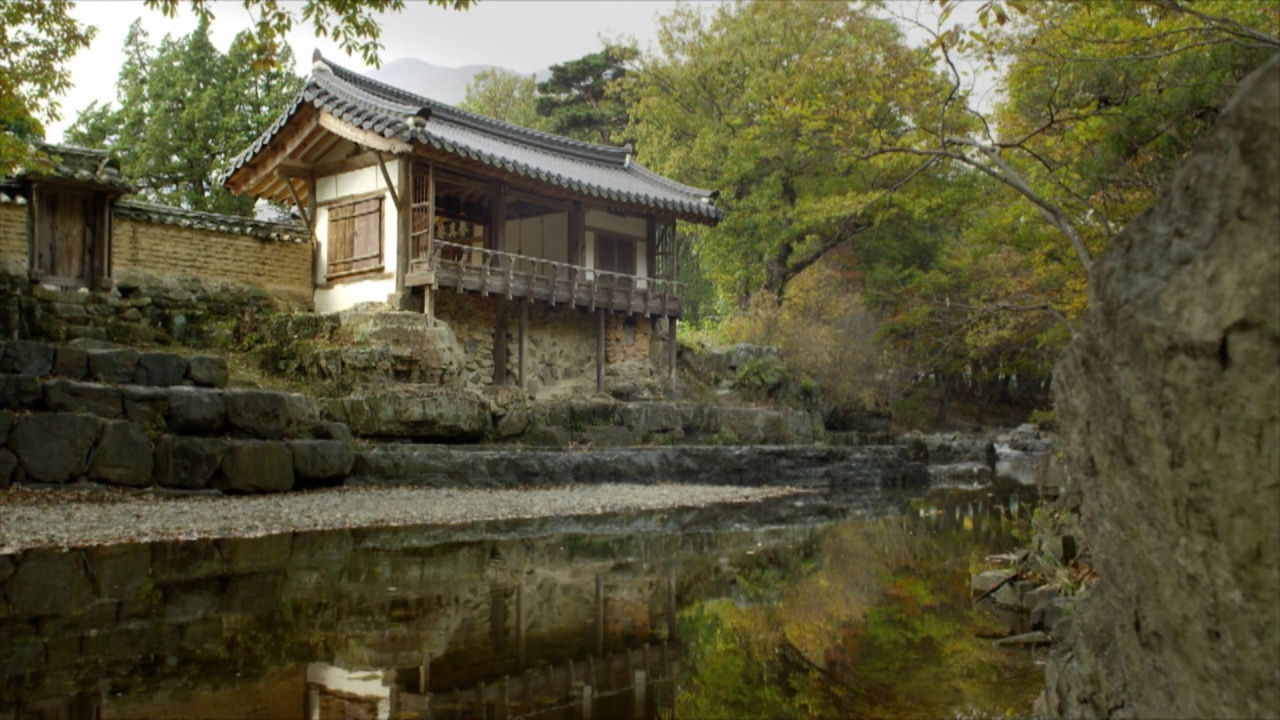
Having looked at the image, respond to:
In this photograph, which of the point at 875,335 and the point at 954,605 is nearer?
the point at 954,605

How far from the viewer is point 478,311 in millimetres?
21547

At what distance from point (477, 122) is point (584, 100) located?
1822cm

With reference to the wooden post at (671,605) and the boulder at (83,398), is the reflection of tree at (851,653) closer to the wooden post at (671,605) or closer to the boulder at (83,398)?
the wooden post at (671,605)

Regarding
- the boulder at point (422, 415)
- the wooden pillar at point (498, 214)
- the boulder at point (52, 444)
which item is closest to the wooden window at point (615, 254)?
the wooden pillar at point (498, 214)

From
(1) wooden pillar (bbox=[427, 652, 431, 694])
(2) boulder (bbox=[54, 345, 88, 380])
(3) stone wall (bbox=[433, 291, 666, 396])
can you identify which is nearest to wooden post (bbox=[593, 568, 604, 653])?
(1) wooden pillar (bbox=[427, 652, 431, 694])

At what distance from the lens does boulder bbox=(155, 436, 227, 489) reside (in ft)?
41.8

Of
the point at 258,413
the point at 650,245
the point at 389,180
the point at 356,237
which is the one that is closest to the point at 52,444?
the point at 258,413

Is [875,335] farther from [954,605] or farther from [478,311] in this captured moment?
[954,605]

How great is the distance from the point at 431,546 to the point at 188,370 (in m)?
7.36

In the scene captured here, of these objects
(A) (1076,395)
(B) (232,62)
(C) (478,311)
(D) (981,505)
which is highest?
(B) (232,62)

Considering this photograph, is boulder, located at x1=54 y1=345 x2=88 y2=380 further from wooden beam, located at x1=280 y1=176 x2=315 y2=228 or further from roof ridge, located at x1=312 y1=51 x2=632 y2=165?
roof ridge, located at x1=312 y1=51 x2=632 y2=165

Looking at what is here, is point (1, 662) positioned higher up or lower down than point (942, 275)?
lower down

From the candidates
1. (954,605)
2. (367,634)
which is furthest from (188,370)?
(954,605)

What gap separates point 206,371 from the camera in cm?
1491
